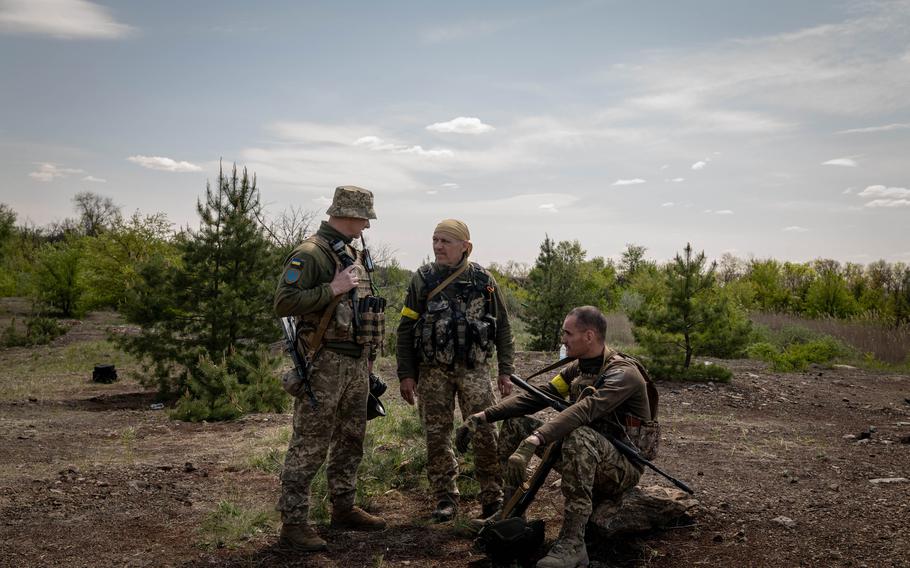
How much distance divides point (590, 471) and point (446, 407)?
1.44 m

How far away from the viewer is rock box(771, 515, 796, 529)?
15.2ft

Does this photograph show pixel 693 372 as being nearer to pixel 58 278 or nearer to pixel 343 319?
pixel 343 319

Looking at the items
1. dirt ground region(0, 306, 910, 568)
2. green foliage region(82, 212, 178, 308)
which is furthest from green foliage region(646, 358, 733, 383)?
green foliage region(82, 212, 178, 308)

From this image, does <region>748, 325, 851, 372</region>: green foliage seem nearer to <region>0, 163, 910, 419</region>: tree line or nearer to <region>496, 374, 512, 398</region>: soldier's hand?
<region>0, 163, 910, 419</region>: tree line

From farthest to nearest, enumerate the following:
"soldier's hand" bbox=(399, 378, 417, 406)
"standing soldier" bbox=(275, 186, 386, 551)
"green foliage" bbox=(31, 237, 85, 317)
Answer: "green foliage" bbox=(31, 237, 85, 317) < "soldier's hand" bbox=(399, 378, 417, 406) < "standing soldier" bbox=(275, 186, 386, 551)

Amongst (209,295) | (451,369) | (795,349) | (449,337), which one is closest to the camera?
(449,337)

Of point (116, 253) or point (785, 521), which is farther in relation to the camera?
point (116, 253)

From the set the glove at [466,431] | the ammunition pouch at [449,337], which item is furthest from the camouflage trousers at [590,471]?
the ammunition pouch at [449,337]

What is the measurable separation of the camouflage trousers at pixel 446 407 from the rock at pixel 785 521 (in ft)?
6.18

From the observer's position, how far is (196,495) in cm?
567

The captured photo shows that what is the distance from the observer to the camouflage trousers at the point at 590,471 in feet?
12.9

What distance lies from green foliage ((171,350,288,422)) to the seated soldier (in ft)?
19.5

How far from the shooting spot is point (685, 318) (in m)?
12.0

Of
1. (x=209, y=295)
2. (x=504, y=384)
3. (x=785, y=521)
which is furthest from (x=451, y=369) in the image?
(x=209, y=295)
